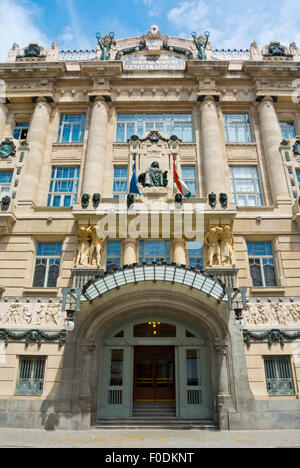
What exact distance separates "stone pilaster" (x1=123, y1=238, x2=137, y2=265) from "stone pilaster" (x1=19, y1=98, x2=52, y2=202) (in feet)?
21.7

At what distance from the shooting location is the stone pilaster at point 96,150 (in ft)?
65.2

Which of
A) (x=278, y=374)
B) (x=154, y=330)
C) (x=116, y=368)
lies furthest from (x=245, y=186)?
(x=116, y=368)

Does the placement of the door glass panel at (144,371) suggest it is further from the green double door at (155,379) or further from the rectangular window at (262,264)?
the rectangular window at (262,264)

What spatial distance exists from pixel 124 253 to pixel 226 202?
21.6ft

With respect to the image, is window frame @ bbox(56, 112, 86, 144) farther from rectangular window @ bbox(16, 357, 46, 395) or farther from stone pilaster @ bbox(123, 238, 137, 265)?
rectangular window @ bbox(16, 357, 46, 395)

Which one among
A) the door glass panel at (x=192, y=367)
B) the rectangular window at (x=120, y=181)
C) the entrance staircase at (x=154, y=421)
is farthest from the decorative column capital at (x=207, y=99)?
the entrance staircase at (x=154, y=421)

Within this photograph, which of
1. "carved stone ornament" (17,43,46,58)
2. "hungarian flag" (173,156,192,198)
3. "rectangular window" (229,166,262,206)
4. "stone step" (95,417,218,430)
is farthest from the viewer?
"carved stone ornament" (17,43,46,58)

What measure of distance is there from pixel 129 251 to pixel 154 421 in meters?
8.56

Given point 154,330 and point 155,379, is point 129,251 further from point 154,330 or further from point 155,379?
point 155,379

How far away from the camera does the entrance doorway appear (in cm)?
1689

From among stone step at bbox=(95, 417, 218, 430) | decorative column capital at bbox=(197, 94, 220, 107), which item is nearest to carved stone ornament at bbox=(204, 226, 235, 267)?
stone step at bbox=(95, 417, 218, 430)

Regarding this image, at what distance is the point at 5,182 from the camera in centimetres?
2081

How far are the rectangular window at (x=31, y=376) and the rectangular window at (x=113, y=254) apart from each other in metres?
6.02

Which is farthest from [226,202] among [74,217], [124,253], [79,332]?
[79,332]
